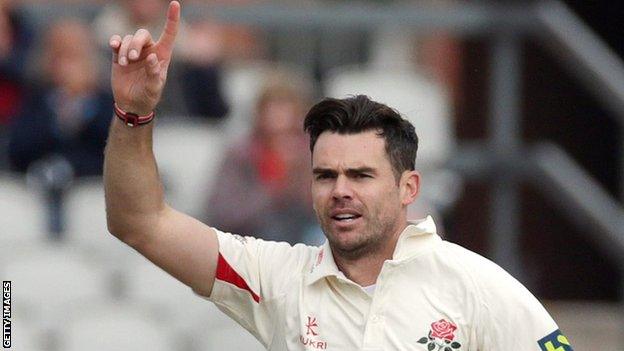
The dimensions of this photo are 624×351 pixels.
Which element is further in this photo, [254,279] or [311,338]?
[254,279]

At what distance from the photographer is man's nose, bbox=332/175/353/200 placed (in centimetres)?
499

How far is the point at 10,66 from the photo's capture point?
8844 millimetres

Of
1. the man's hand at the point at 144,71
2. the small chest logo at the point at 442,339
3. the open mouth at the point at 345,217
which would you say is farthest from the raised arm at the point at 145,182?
the small chest logo at the point at 442,339

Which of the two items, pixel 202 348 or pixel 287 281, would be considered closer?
pixel 287 281

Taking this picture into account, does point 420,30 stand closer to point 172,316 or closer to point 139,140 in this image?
point 172,316

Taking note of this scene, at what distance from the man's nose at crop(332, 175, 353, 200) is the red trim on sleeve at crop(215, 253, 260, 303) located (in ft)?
1.50

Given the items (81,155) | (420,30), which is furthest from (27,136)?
(420,30)

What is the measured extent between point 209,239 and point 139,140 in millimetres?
430

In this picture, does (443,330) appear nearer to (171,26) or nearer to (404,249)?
(404,249)

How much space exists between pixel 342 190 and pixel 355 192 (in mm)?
48

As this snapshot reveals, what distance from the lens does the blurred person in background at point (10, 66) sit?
880 centimetres

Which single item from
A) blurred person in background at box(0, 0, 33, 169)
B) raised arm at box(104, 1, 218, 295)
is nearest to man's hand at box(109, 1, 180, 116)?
raised arm at box(104, 1, 218, 295)

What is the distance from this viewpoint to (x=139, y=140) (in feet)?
16.4

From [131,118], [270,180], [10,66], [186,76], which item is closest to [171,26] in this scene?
[131,118]
